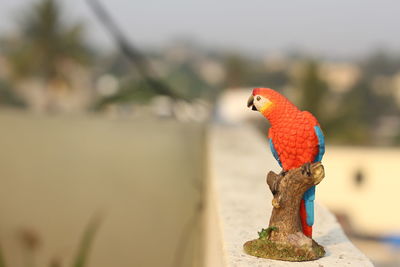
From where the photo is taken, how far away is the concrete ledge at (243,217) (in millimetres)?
1496

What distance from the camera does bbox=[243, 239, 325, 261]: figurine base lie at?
149cm

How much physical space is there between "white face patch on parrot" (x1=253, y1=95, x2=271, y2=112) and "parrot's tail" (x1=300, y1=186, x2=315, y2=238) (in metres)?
0.26

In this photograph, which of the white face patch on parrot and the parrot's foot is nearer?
the parrot's foot

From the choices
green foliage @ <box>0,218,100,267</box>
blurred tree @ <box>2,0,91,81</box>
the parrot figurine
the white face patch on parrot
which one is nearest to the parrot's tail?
the parrot figurine

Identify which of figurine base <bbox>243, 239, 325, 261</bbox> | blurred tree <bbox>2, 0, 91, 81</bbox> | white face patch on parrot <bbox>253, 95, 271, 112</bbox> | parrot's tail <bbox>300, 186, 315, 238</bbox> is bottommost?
figurine base <bbox>243, 239, 325, 261</bbox>

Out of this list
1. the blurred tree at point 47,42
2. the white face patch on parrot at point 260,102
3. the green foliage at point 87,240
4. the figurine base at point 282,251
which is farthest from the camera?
the blurred tree at point 47,42

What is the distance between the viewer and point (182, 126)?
4.52 m

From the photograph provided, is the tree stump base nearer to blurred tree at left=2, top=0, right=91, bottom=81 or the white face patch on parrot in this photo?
Result: the white face patch on parrot

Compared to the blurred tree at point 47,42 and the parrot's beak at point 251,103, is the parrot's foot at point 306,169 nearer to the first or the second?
the parrot's beak at point 251,103

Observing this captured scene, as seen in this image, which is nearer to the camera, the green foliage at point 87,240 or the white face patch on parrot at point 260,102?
the white face patch on parrot at point 260,102

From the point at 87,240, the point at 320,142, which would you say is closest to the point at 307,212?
the point at 320,142

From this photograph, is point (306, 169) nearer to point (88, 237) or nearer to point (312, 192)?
point (312, 192)

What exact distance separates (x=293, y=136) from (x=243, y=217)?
44 cm

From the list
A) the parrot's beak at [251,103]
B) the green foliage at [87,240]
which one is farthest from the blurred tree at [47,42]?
the parrot's beak at [251,103]
